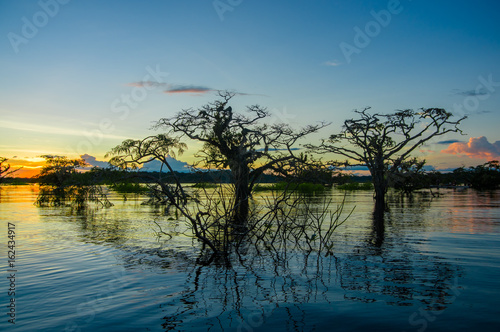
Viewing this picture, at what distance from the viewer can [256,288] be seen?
8586 mm

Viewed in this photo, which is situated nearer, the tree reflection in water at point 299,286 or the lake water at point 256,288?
the lake water at point 256,288

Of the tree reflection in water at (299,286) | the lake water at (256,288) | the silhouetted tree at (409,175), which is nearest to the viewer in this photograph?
the lake water at (256,288)

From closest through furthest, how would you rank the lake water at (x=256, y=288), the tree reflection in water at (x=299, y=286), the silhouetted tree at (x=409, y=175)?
1. the lake water at (x=256, y=288)
2. the tree reflection in water at (x=299, y=286)
3. the silhouetted tree at (x=409, y=175)

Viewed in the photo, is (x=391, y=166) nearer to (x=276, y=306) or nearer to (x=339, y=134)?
(x=339, y=134)

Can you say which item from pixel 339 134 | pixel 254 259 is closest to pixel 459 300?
pixel 254 259

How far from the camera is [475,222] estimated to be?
19.9 m

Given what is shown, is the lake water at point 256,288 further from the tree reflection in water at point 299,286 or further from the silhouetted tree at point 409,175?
the silhouetted tree at point 409,175

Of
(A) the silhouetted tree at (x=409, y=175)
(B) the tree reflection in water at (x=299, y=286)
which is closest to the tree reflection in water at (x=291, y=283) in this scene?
(B) the tree reflection in water at (x=299, y=286)

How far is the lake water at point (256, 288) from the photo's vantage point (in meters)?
6.75

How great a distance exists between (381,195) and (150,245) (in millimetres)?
24229

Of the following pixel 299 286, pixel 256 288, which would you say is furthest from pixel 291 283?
pixel 256 288

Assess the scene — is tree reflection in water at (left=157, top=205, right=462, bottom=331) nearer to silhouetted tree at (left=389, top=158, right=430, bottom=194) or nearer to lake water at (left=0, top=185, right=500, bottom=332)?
lake water at (left=0, top=185, right=500, bottom=332)

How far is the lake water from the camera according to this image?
6754 mm

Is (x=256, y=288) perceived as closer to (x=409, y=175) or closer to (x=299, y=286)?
(x=299, y=286)
